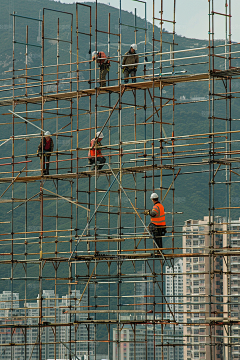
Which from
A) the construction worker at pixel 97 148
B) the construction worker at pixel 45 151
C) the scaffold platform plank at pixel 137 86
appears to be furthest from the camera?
the construction worker at pixel 45 151

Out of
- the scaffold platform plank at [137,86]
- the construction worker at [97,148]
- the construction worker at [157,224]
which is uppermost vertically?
the scaffold platform plank at [137,86]

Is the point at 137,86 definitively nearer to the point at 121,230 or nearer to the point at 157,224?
the point at 157,224

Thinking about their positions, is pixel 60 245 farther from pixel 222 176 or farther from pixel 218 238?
pixel 218 238

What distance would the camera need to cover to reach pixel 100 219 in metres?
159

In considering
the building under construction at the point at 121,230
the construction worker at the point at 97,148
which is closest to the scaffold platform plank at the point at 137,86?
the building under construction at the point at 121,230

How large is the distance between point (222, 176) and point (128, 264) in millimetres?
39005

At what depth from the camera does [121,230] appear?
35.3 m

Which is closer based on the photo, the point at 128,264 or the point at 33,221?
the point at 128,264

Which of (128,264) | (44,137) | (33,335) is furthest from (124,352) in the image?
(44,137)

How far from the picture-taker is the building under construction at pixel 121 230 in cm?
2108

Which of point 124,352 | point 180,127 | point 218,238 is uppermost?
point 180,127

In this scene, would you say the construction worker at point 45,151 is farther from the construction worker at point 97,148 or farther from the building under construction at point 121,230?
the construction worker at point 97,148

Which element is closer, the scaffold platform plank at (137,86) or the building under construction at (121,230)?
the building under construction at (121,230)

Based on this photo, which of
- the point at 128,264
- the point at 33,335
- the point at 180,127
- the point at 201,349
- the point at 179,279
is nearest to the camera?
the point at 201,349
